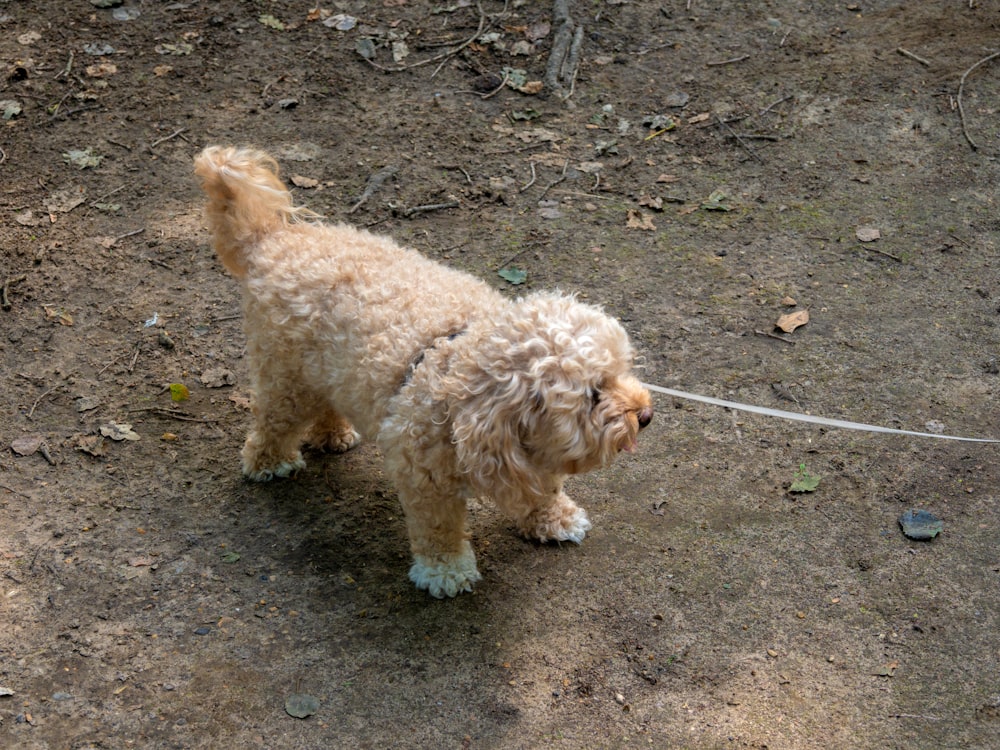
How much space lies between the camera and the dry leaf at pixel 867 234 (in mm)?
5484

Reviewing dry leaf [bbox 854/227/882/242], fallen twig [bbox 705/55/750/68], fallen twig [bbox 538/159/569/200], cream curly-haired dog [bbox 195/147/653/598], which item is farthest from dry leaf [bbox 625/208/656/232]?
cream curly-haired dog [bbox 195/147/653/598]

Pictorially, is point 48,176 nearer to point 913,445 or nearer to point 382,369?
point 382,369

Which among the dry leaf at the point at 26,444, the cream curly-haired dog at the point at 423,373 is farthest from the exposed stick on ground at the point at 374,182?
the dry leaf at the point at 26,444

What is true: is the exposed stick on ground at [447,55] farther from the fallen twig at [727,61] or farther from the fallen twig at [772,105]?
the fallen twig at [772,105]

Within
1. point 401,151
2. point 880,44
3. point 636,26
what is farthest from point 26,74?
point 880,44

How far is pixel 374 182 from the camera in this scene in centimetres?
619

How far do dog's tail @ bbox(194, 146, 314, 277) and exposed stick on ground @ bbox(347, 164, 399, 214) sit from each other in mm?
1781

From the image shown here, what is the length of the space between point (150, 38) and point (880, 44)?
18.9 ft

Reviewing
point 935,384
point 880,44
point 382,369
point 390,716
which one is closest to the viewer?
point 390,716

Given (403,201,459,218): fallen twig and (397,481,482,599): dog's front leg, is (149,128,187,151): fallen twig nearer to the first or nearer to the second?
(403,201,459,218): fallen twig

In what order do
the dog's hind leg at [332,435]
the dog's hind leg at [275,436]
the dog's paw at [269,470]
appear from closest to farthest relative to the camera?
the dog's hind leg at [275,436]
the dog's paw at [269,470]
the dog's hind leg at [332,435]

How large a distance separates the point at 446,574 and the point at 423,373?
0.92 m

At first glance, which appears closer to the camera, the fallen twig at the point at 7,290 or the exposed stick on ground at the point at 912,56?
the fallen twig at the point at 7,290

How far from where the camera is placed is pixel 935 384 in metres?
4.52
